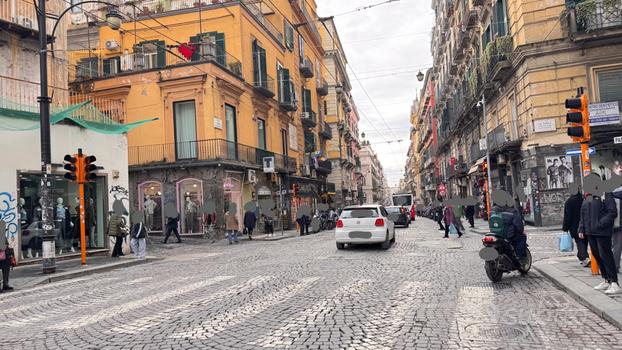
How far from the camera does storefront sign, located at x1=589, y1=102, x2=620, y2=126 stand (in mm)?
18625

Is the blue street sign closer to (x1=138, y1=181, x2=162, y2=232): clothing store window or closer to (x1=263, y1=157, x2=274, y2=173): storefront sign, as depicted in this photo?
(x1=263, y1=157, x2=274, y2=173): storefront sign

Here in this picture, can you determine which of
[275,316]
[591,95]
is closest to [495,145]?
[591,95]

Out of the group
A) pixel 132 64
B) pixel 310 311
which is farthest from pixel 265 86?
pixel 310 311

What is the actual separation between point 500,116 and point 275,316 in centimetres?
2285

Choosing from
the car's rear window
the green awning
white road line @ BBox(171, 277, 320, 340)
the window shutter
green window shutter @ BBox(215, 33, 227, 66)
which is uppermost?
green window shutter @ BBox(215, 33, 227, 66)

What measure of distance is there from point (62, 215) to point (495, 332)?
590 inches

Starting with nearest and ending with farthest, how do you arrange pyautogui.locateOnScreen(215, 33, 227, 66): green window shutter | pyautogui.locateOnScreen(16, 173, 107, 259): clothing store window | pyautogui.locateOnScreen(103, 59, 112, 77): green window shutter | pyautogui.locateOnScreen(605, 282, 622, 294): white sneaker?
pyautogui.locateOnScreen(605, 282, 622, 294): white sneaker < pyautogui.locateOnScreen(16, 173, 107, 259): clothing store window < pyautogui.locateOnScreen(215, 33, 227, 66): green window shutter < pyautogui.locateOnScreen(103, 59, 112, 77): green window shutter

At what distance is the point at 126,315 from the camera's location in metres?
7.00

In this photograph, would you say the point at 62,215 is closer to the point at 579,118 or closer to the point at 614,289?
the point at 579,118

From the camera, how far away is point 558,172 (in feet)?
67.3

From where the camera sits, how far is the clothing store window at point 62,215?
A: 14484 millimetres

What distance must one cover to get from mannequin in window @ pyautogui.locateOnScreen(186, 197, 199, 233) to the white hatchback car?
1190 cm

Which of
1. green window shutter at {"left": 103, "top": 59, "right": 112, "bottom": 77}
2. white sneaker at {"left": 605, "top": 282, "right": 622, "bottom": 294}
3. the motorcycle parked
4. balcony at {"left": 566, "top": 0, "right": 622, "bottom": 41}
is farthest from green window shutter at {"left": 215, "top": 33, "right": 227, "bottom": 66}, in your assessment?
white sneaker at {"left": 605, "top": 282, "right": 622, "bottom": 294}

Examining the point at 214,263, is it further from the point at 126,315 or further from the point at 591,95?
the point at 591,95
